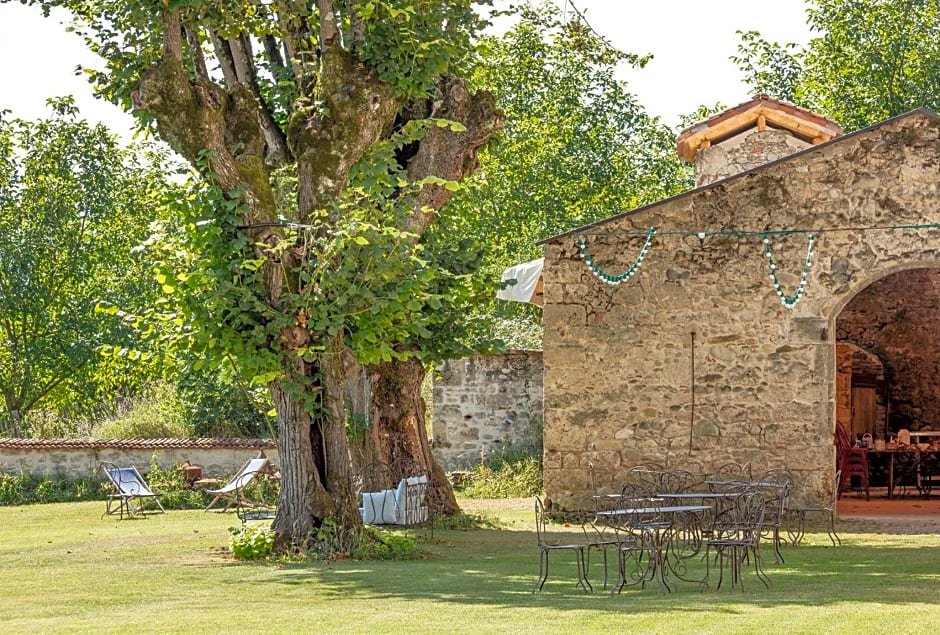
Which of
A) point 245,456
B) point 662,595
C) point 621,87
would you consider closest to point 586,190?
point 621,87

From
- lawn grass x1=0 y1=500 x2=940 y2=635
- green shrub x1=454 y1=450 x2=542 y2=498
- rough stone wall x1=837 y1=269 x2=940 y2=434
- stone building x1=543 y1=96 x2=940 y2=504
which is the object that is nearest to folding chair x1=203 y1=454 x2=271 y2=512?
lawn grass x1=0 y1=500 x2=940 y2=635

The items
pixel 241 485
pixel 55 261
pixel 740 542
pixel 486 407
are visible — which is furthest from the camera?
pixel 55 261

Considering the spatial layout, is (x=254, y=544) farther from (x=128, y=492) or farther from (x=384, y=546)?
(x=128, y=492)

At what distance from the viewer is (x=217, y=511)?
59.5 ft

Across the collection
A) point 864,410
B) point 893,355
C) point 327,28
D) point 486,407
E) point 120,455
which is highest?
point 327,28

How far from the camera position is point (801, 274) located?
589 inches

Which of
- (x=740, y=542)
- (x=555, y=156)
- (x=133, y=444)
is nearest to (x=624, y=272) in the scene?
(x=740, y=542)

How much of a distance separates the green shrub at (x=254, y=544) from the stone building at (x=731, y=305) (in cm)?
411

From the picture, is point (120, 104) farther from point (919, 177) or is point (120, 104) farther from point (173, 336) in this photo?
point (919, 177)

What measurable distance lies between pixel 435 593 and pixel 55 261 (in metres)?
18.4

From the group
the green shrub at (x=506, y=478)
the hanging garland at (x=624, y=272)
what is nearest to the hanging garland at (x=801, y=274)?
the hanging garland at (x=624, y=272)

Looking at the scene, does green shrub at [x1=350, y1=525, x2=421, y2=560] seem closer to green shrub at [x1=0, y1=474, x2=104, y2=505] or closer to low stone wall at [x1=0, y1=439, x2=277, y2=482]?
low stone wall at [x1=0, y1=439, x2=277, y2=482]

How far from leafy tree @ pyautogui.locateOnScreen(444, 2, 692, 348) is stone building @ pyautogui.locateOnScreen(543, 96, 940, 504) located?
13098 mm

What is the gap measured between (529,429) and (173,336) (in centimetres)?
1032
